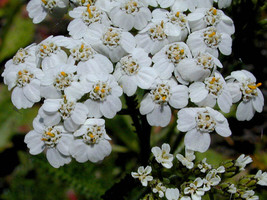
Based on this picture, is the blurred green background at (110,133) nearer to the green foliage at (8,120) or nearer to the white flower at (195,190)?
the green foliage at (8,120)

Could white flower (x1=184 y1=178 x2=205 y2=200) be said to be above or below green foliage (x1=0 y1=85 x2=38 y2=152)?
above

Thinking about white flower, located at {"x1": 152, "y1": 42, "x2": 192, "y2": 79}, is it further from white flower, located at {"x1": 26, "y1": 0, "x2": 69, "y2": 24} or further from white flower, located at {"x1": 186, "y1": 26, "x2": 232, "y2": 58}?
white flower, located at {"x1": 26, "y1": 0, "x2": 69, "y2": 24}

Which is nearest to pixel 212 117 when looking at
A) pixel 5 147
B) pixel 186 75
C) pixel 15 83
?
pixel 186 75

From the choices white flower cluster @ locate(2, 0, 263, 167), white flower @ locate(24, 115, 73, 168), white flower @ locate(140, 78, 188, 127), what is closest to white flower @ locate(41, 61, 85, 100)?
white flower cluster @ locate(2, 0, 263, 167)

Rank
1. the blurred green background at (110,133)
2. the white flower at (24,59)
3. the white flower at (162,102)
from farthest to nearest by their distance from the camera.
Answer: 1. the blurred green background at (110,133)
2. the white flower at (24,59)
3. the white flower at (162,102)

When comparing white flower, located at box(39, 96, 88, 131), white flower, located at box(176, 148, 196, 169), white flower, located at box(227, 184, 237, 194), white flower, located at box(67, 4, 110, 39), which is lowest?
white flower, located at box(227, 184, 237, 194)

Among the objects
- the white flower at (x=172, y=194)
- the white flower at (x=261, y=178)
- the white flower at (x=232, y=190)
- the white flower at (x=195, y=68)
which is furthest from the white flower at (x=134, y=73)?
the white flower at (x=261, y=178)
